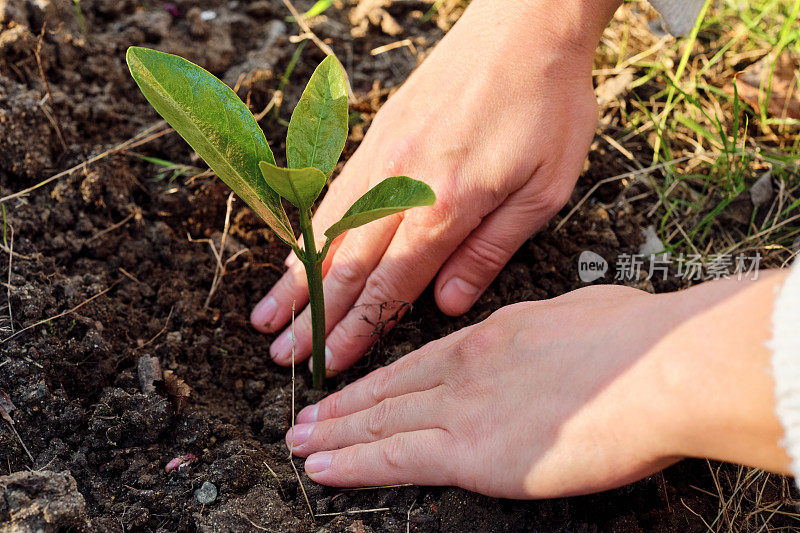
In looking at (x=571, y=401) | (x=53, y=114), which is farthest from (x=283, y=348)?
(x=53, y=114)

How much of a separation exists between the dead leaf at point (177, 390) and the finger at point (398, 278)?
15.8 inches

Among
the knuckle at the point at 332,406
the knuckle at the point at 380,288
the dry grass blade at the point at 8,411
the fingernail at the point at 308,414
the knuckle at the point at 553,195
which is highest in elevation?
the knuckle at the point at 553,195

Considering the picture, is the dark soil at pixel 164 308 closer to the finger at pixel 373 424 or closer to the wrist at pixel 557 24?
the finger at pixel 373 424

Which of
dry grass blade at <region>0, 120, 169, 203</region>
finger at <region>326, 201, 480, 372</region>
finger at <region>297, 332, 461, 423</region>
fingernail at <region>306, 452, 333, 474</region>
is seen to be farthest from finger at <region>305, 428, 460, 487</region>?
dry grass blade at <region>0, 120, 169, 203</region>

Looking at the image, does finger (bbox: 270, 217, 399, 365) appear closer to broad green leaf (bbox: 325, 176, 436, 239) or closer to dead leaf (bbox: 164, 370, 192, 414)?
dead leaf (bbox: 164, 370, 192, 414)

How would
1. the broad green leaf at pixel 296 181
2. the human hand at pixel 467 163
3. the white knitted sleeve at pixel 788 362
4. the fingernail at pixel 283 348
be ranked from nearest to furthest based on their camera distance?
1. the white knitted sleeve at pixel 788 362
2. the broad green leaf at pixel 296 181
3. the human hand at pixel 467 163
4. the fingernail at pixel 283 348

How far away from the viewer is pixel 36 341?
5.19 feet

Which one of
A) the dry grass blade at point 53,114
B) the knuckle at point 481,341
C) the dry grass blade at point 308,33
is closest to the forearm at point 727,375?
the knuckle at point 481,341

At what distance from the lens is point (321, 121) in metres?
1.35

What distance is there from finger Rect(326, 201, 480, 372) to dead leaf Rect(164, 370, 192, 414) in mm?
400

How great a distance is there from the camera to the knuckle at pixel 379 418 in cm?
143

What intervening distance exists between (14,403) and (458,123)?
1263mm

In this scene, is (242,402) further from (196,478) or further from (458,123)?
(458,123)

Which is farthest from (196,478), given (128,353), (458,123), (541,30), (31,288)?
(541,30)
